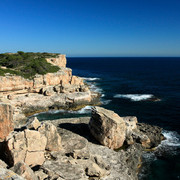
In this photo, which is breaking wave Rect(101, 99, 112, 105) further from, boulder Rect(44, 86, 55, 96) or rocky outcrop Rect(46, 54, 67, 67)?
rocky outcrop Rect(46, 54, 67, 67)

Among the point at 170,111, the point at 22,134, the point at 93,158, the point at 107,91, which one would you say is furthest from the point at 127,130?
the point at 107,91

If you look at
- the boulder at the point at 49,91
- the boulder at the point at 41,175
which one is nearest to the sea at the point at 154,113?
the boulder at the point at 49,91

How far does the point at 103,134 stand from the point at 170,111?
25.1 meters

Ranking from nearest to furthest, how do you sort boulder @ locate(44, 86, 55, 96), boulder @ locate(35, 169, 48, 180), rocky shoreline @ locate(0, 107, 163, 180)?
boulder @ locate(35, 169, 48, 180) → rocky shoreline @ locate(0, 107, 163, 180) → boulder @ locate(44, 86, 55, 96)

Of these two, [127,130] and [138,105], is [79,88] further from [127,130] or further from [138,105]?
[127,130]

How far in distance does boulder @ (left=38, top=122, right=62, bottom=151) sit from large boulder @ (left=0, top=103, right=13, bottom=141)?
9.43ft

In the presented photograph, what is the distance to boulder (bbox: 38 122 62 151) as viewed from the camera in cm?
1756

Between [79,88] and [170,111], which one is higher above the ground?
[79,88]

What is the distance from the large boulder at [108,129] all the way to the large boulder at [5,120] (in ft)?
32.4

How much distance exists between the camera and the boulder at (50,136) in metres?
17.6

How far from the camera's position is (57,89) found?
47.8 meters

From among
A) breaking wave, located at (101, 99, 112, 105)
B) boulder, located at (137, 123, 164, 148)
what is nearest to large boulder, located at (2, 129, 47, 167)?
boulder, located at (137, 123, 164, 148)

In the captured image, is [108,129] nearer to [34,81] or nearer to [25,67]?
[34,81]

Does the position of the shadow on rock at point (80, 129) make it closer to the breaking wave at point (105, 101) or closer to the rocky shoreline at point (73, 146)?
the rocky shoreline at point (73, 146)
